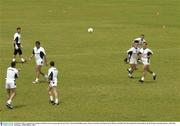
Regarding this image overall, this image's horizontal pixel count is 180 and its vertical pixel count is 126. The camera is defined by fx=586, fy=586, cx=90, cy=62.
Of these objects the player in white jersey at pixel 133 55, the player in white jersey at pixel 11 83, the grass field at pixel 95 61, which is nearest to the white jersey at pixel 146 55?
the player in white jersey at pixel 133 55

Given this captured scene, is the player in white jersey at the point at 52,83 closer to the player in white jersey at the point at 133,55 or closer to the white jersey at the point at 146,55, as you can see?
the white jersey at the point at 146,55

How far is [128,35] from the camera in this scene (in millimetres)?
63281

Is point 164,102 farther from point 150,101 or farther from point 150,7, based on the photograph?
Answer: point 150,7

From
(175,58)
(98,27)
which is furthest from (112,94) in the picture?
(98,27)

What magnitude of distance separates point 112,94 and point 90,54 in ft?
52.9

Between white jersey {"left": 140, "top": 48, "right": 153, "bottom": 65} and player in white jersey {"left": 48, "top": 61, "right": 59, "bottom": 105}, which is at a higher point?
white jersey {"left": 140, "top": 48, "right": 153, "bottom": 65}

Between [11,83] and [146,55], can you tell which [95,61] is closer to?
[146,55]

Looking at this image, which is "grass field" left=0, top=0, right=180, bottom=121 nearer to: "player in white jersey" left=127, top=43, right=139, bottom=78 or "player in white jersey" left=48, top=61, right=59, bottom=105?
"player in white jersey" left=48, top=61, right=59, bottom=105

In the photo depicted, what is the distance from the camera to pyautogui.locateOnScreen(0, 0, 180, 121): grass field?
29.6 meters

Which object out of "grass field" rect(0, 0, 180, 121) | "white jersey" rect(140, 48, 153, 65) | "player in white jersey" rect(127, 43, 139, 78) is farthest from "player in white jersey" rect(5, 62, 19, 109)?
"player in white jersey" rect(127, 43, 139, 78)

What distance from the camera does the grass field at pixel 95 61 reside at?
97.1ft

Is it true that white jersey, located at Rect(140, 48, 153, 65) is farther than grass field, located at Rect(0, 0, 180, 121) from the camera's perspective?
Yes

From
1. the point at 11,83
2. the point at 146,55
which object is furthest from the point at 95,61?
the point at 11,83

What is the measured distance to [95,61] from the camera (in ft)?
149
